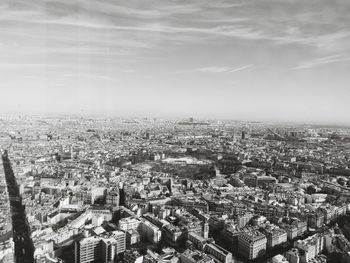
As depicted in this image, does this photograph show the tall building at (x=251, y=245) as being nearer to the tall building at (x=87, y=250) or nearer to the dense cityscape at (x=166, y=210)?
the dense cityscape at (x=166, y=210)

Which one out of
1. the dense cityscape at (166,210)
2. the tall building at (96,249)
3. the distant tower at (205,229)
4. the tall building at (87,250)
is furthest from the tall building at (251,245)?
the tall building at (87,250)

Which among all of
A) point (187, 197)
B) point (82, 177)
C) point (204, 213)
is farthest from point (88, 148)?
point (204, 213)

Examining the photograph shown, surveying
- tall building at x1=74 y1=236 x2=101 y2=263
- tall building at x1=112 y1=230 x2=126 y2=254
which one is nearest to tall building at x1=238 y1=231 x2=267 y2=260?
tall building at x1=112 y1=230 x2=126 y2=254

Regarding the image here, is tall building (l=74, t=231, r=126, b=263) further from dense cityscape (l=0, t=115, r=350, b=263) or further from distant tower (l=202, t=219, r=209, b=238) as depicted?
distant tower (l=202, t=219, r=209, b=238)

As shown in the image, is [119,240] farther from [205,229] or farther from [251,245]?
[251,245]

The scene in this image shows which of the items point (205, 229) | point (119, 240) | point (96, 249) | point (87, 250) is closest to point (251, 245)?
point (205, 229)

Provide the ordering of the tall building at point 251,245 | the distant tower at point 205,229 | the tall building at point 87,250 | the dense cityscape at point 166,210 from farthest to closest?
the distant tower at point 205,229
the tall building at point 251,245
the dense cityscape at point 166,210
the tall building at point 87,250

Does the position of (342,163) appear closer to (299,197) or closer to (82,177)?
(299,197)
